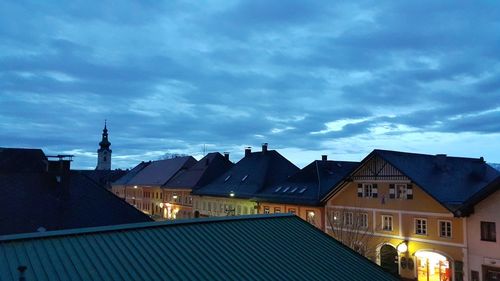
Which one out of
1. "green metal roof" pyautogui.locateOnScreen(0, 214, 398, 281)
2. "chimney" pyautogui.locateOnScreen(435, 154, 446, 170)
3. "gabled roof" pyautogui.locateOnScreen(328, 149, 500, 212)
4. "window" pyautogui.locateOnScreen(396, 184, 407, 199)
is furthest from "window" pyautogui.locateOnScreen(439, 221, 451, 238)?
"green metal roof" pyautogui.locateOnScreen(0, 214, 398, 281)

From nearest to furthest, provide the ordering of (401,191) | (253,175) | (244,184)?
(401,191) → (244,184) → (253,175)

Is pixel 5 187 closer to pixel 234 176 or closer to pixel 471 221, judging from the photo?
pixel 471 221

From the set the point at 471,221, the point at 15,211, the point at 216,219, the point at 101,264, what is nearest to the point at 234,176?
the point at 471,221

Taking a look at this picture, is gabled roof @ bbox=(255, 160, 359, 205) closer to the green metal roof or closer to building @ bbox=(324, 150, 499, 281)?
building @ bbox=(324, 150, 499, 281)

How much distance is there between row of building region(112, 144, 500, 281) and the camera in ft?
98.0

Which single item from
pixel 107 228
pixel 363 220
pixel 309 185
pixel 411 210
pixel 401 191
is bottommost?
pixel 363 220

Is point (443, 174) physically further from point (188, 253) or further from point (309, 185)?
point (188, 253)

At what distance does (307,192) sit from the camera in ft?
→ 143

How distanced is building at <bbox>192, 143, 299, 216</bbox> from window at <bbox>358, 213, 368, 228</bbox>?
13.2 meters

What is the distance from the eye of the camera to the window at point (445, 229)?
31656mm

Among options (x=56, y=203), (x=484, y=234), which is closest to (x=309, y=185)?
(x=484, y=234)

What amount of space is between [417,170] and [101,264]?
29.5 metres

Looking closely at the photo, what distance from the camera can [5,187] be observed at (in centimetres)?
2447

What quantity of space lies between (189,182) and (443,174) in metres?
37.3
